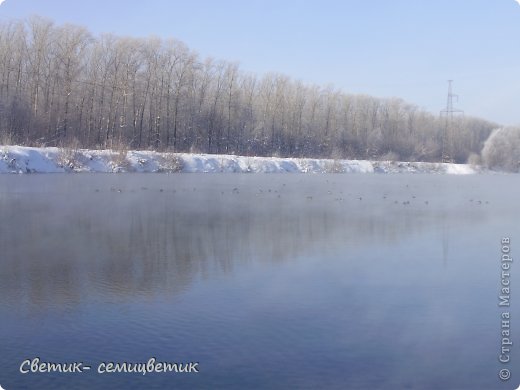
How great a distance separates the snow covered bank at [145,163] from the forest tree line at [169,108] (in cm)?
267

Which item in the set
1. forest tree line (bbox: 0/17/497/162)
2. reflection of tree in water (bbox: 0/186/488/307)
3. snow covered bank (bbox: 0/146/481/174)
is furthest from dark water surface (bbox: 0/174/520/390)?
forest tree line (bbox: 0/17/497/162)

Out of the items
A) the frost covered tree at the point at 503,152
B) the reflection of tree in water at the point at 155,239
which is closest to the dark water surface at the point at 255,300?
the reflection of tree in water at the point at 155,239

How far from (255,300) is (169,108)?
40609mm

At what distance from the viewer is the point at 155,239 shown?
957cm

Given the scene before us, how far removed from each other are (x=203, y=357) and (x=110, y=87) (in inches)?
1547

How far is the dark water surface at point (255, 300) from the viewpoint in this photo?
4449 millimetres

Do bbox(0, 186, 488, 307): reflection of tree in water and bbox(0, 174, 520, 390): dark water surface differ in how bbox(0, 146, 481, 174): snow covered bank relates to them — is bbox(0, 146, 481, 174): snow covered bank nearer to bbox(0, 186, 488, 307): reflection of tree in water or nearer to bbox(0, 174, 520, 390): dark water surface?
bbox(0, 186, 488, 307): reflection of tree in water

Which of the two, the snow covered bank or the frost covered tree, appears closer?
the snow covered bank

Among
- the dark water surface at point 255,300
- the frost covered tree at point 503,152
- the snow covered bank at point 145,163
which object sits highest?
the frost covered tree at point 503,152

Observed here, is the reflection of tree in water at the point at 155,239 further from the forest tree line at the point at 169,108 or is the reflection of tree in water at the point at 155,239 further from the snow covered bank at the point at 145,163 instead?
the forest tree line at the point at 169,108

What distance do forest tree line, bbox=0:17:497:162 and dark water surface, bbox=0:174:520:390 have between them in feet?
73.2

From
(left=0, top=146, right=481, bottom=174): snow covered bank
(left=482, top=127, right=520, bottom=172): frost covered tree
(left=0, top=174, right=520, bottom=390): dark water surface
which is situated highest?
(left=482, top=127, right=520, bottom=172): frost covered tree

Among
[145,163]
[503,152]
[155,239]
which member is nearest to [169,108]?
[145,163]

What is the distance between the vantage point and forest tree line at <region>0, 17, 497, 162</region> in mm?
37219
